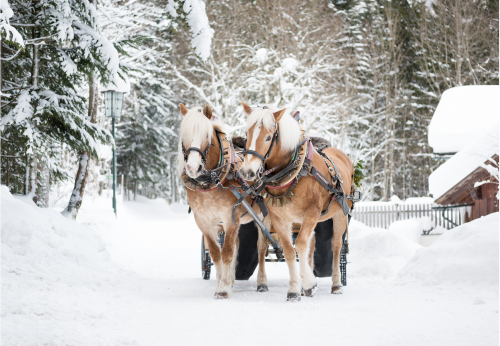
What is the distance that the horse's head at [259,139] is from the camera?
4891mm

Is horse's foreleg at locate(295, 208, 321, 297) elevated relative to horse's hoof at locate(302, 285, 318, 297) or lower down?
elevated

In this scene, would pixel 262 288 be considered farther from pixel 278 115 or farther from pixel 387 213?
pixel 387 213

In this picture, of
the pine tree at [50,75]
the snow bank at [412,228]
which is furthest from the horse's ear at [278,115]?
the snow bank at [412,228]

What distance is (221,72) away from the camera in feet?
71.3

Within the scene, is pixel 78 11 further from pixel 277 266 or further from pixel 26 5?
pixel 277 266

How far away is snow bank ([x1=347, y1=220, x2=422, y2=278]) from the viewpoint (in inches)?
344

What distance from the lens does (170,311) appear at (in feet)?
15.4

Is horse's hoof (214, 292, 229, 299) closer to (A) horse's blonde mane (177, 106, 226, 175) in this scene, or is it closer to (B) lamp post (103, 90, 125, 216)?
(A) horse's blonde mane (177, 106, 226, 175)

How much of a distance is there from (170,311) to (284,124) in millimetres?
2285

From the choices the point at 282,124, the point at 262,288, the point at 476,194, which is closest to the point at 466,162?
the point at 476,194

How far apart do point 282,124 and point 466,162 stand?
28.8ft

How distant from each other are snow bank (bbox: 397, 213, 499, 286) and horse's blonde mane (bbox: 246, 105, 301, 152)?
8.42 ft

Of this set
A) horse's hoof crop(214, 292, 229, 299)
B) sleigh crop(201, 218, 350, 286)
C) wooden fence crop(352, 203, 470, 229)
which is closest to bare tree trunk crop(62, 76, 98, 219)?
sleigh crop(201, 218, 350, 286)

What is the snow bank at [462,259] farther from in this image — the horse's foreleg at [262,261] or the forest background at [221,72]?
the forest background at [221,72]
